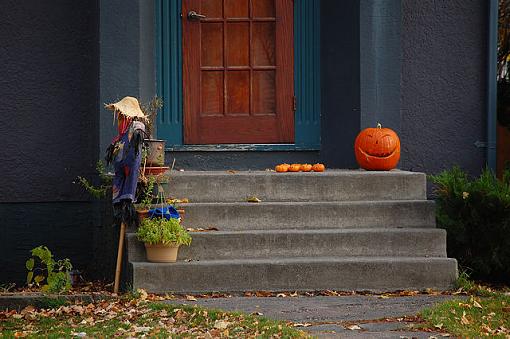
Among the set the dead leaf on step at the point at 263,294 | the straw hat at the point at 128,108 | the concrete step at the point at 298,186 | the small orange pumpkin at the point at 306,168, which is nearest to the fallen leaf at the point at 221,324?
the dead leaf on step at the point at 263,294

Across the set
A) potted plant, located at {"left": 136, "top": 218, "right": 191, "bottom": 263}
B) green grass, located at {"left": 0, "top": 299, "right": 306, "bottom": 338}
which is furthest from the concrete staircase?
green grass, located at {"left": 0, "top": 299, "right": 306, "bottom": 338}

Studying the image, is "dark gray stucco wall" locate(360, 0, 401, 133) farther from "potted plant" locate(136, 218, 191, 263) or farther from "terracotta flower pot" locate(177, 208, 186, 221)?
"potted plant" locate(136, 218, 191, 263)

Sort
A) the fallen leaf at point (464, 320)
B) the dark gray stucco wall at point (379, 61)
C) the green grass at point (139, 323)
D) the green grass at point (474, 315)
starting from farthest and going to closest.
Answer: the dark gray stucco wall at point (379, 61), the fallen leaf at point (464, 320), the green grass at point (474, 315), the green grass at point (139, 323)

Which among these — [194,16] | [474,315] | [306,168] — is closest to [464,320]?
[474,315]

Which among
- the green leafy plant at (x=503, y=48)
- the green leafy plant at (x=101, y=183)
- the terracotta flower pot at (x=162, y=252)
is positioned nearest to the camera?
the terracotta flower pot at (x=162, y=252)

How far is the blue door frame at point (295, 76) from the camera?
10.1m

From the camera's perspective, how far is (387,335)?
6.36 m

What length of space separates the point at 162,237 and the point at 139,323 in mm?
1152

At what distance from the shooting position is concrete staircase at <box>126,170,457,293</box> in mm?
7852

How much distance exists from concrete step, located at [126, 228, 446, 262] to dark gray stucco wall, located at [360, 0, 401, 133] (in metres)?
1.77

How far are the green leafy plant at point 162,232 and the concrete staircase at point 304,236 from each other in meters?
0.18

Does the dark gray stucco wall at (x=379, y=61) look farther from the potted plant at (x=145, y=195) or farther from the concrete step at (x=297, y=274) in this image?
the potted plant at (x=145, y=195)

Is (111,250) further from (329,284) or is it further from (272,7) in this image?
(272,7)

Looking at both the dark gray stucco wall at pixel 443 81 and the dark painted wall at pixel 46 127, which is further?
the dark gray stucco wall at pixel 443 81
